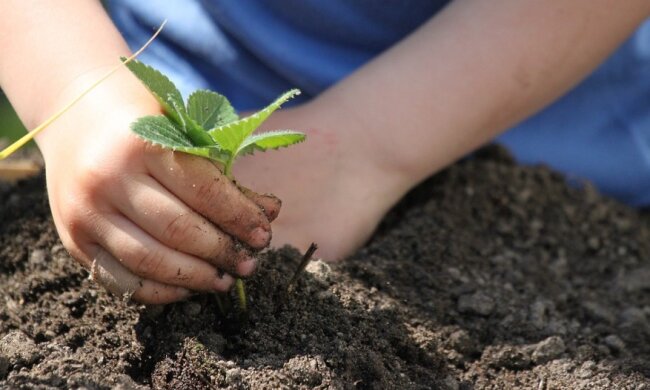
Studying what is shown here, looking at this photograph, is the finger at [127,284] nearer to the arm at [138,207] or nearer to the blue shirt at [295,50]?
the arm at [138,207]

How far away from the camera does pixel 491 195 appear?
5.56 ft

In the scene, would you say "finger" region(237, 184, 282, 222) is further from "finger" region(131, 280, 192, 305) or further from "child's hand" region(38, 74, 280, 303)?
"finger" region(131, 280, 192, 305)

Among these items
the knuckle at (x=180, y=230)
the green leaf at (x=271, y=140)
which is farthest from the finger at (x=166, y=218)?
the green leaf at (x=271, y=140)

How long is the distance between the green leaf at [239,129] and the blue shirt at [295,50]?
74 cm

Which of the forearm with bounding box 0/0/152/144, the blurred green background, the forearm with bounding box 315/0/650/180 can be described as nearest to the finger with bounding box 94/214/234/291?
the forearm with bounding box 0/0/152/144

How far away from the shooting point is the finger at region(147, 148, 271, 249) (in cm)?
109

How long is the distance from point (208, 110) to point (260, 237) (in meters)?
0.17

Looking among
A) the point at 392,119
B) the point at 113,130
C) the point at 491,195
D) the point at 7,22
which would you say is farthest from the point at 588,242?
the point at 7,22

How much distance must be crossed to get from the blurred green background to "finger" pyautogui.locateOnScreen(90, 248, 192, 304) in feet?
4.37

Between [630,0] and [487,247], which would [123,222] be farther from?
[630,0]

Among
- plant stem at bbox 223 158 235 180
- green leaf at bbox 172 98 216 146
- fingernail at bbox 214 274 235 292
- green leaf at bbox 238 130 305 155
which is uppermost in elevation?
green leaf at bbox 238 130 305 155

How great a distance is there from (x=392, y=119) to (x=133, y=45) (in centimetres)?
63

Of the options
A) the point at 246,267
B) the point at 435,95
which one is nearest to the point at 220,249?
the point at 246,267

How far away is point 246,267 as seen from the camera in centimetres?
114
